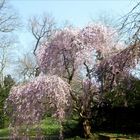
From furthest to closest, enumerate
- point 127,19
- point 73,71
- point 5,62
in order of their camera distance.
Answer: point 5,62, point 73,71, point 127,19

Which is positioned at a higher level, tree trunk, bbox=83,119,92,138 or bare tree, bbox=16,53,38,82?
bare tree, bbox=16,53,38,82

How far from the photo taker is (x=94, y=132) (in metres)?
20.1

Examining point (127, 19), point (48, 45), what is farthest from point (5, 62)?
point (127, 19)

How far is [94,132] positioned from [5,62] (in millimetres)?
27480

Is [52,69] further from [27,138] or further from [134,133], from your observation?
[134,133]

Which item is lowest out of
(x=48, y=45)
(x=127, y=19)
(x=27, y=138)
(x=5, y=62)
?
(x=27, y=138)

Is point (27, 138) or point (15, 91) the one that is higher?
point (15, 91)

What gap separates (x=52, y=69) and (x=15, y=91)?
2.18 m

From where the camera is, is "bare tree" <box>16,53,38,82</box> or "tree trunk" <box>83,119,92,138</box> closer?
"tree trunk" <box>83,119,92,138</box>

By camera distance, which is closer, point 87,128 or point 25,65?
point 87,128

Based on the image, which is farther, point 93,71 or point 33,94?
point 93,71

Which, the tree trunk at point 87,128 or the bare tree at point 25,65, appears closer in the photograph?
the tree trunk at point 87,128

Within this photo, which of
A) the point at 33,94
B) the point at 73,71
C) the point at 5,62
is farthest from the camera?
the point at 5,62

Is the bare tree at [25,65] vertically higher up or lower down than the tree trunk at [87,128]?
higher up
